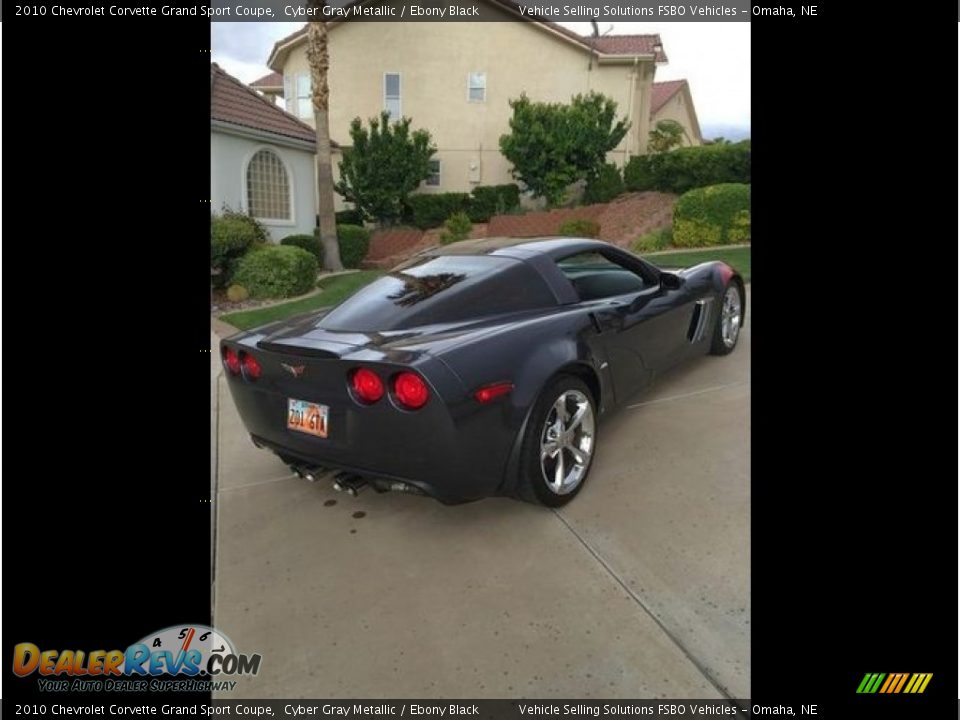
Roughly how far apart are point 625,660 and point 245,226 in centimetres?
600

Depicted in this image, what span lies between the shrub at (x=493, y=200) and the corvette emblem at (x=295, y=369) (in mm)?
5034

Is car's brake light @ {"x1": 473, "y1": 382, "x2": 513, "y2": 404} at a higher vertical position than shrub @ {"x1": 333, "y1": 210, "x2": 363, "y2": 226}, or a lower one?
lower

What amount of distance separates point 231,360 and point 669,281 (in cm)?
248

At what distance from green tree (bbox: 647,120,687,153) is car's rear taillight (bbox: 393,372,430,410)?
13467 millimetres

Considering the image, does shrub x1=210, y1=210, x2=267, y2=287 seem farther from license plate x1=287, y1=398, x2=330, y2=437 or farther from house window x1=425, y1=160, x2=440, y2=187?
license plate x1=287, y1=398, x2=330, y2=437

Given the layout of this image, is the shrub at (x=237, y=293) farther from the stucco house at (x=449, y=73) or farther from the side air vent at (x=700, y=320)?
the side air vent at (x=700, y=320)

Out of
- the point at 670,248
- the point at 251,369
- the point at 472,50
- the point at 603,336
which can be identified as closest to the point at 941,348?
the point at 603,336

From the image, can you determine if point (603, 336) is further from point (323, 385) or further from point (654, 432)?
point (323, 385)

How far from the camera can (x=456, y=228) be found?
19.2 feet

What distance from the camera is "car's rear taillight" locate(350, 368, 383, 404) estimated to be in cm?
193

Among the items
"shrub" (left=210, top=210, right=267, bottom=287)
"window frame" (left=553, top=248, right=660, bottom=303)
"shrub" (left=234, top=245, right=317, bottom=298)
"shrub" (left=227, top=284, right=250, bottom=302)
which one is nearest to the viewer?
"window frame" (left=553, top=248, right=660, bottom=303)

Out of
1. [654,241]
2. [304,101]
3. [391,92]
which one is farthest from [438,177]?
[654,241]

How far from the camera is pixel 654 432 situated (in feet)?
10.2

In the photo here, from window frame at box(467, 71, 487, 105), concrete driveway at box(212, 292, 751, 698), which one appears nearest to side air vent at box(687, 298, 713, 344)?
concrete driveway at box(212, 292, 751, 698)
